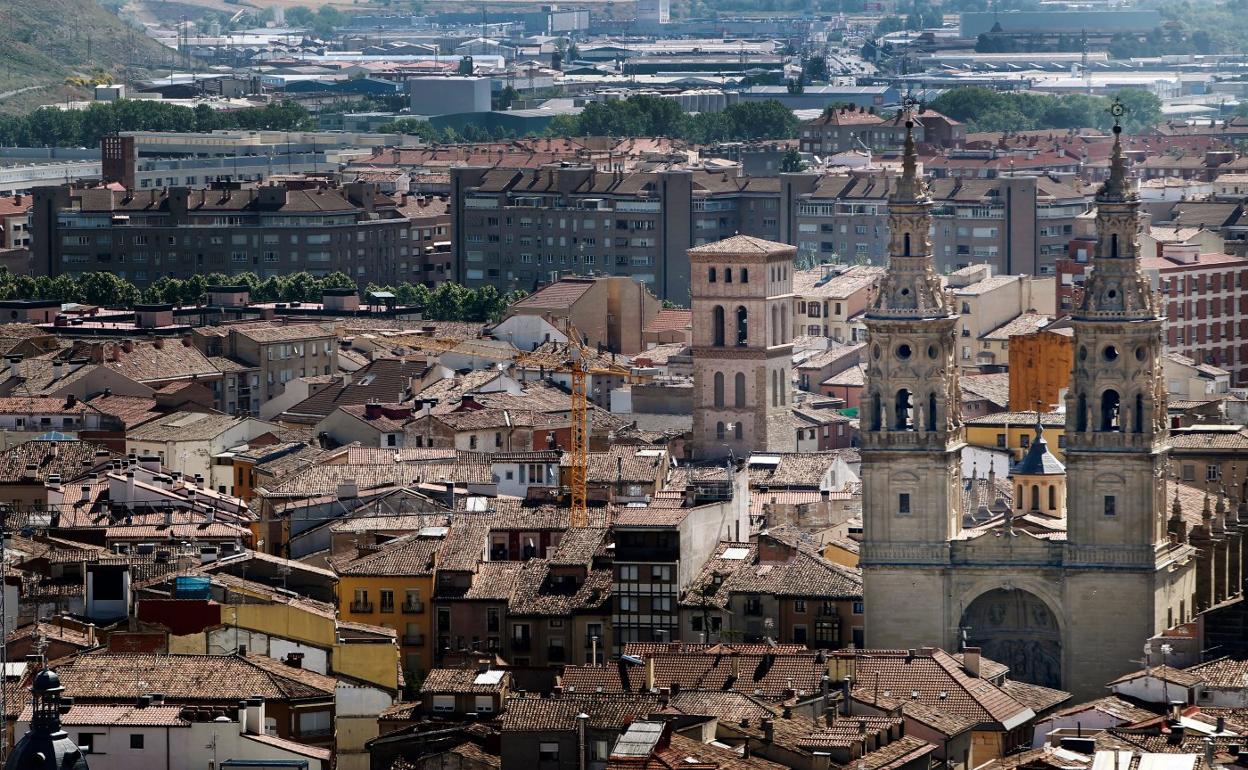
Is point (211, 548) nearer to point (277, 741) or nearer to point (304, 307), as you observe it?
point (277, 741)

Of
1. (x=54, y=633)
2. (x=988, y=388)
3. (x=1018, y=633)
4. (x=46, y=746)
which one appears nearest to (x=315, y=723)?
(x=54, y=633)

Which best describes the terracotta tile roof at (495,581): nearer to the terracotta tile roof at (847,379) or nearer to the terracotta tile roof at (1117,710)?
the terracotta tile roof at (1117,710)

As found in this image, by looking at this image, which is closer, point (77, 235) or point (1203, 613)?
point (1203, 613)

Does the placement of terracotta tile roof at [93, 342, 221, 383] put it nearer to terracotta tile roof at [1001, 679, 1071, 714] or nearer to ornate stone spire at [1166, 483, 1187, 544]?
ornate stone spire at [1166, 483, 1187, 544]

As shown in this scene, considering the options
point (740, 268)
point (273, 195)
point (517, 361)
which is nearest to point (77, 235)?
point (273, 195)

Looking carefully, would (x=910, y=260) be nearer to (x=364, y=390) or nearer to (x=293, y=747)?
(x=293, y=747)

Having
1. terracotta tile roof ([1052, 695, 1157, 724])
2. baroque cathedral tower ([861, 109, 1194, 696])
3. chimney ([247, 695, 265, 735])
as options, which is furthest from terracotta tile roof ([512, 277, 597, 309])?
chimney ([247, 695, 265, 735])

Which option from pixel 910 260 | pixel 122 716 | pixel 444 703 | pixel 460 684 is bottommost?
pixel 444 703
